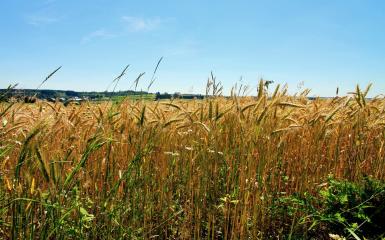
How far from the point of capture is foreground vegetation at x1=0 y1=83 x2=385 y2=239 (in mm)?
2122

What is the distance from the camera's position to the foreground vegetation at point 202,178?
2122 mm

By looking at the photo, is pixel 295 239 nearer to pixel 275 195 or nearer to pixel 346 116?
pixel 275 195

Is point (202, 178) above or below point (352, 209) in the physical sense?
above

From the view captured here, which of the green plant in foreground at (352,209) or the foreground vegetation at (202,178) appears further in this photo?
the green plant in foreground at (352,209)

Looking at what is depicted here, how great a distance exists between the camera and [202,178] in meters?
2.49

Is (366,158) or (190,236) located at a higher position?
(366,158)

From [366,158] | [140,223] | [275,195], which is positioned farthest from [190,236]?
[366,158]

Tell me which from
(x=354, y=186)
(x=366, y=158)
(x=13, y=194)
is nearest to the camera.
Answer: (x=13, y=194)

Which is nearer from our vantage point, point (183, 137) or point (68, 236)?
point (68, 236)

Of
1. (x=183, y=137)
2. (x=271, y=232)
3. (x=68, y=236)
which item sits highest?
(x=183, y=137)

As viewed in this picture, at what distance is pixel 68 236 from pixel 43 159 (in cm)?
73

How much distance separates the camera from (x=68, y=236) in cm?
202

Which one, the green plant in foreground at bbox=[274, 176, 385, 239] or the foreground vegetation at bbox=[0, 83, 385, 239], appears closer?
the foreground vegetation at bbox=[0, 83, 385, 239]

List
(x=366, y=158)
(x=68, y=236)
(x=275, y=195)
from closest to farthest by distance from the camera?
(x=68, y=236) → (x=275, y=195) → (x=366, y=158)
